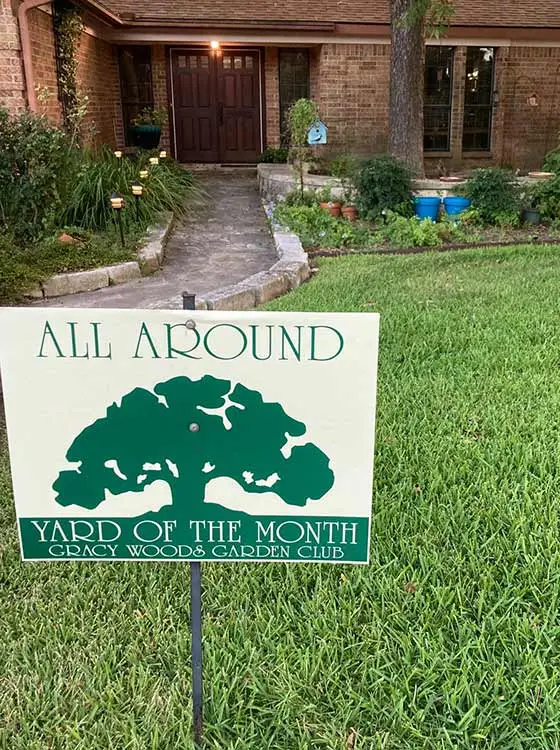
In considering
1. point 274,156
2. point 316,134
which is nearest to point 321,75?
point 274,156

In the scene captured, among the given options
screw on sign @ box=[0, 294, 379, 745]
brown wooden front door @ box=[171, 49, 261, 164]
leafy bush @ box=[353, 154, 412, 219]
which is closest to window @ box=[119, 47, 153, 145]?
brown wooden front door @ box=[171, 49, 261, 164]

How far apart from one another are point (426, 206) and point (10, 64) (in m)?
5.44

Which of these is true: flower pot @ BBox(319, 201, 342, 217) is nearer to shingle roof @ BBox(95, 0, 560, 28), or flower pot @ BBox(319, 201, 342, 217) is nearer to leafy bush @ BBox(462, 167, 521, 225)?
leafy bush @ BBox(462, 167, 521, 225)

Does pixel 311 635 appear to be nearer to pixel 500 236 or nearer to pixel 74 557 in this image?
pixel 74 557

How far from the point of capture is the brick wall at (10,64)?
28.2ft

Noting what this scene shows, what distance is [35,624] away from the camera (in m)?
2.16

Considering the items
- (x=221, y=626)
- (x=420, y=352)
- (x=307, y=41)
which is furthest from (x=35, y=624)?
(x=307, y=41)

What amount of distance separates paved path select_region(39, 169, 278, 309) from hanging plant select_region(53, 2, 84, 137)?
235cm

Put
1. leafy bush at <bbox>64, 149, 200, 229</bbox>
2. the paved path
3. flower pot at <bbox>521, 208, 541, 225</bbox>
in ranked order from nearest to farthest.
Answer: the paved path, leafy bush at <bbox>64, 149, 200, 229</bbox>, flower pot at <bbox>521, 208, 541, 225</bbox>

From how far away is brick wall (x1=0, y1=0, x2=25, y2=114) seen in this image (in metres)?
8.59

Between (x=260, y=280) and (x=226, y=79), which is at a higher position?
(x=226, y=79)

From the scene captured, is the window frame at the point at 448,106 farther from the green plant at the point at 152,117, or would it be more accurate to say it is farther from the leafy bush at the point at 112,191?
the leafy bush at the point at 112,191

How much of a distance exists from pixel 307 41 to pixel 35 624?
44.2ft

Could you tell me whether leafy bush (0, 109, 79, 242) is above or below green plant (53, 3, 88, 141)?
below
